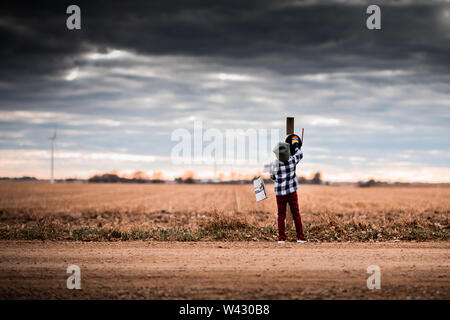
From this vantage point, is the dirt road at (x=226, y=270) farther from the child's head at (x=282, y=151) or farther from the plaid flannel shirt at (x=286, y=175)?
the child's head at (x=282, y=151)

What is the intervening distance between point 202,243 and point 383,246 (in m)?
4.50

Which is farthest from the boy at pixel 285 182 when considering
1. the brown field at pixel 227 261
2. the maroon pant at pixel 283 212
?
the brown field at pixel 227 261

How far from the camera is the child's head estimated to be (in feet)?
33.9

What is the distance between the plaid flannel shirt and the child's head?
130mm

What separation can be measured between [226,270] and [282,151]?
411cm

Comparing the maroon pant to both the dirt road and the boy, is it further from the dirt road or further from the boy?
the dirt road

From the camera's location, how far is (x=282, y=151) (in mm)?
10352

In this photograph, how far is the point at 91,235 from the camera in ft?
Answer: 37.5

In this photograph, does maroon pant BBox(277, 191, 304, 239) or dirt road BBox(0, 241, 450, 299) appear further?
maroon pant BBox(277, 191, 304, 239)

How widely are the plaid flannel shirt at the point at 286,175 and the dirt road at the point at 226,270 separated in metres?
1.43

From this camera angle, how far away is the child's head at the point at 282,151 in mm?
10320

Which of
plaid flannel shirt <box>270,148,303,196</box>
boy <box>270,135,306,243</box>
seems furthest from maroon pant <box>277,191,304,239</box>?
plaid flannel shirt <box>270,148,303,196</box>
